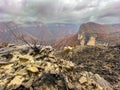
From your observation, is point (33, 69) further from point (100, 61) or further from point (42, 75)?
point (100, 61)

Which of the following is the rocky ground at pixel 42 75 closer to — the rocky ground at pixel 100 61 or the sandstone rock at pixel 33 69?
the sandstone rock at pixel 33 69

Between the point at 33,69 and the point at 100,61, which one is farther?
the point at 100,61

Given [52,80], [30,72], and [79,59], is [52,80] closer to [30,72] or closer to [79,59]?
[30,72]

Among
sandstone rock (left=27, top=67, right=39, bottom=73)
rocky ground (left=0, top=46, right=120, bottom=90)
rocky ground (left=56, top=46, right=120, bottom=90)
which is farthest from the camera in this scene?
rocky ground (left=56, top=46, right=120, bottom=90)

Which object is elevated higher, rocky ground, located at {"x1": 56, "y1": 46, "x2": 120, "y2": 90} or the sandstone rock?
the sandstone rock

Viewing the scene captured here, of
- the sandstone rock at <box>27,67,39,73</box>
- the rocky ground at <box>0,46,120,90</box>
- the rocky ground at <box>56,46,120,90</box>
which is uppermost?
the sandstone rock at <box>27,67,39,73</box>

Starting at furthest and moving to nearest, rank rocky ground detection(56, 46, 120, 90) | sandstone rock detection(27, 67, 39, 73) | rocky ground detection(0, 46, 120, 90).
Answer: rocky ground detection(56, 46, 120, 90), sandstone rock detection(27, 67, 39, 73), rocky ground detection(0, 46, 120, 90)

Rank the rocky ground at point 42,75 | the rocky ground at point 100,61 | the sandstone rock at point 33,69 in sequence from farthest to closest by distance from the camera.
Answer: the rocky ground at point 100,61 < the sandstone rock at point 33,69 < the rocky ground at point 42,75

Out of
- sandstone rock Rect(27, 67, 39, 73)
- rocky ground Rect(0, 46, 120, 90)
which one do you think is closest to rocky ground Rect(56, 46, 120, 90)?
rocky ground Rect(0, 46, 120, 90)

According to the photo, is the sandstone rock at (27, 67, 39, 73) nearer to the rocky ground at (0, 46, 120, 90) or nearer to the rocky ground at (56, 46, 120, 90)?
the rocky ground at (0, 46, 120, 90)

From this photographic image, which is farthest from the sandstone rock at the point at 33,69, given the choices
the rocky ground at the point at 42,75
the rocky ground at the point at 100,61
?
the rocky ground at the point at 100,61

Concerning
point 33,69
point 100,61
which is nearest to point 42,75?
point 33,69
